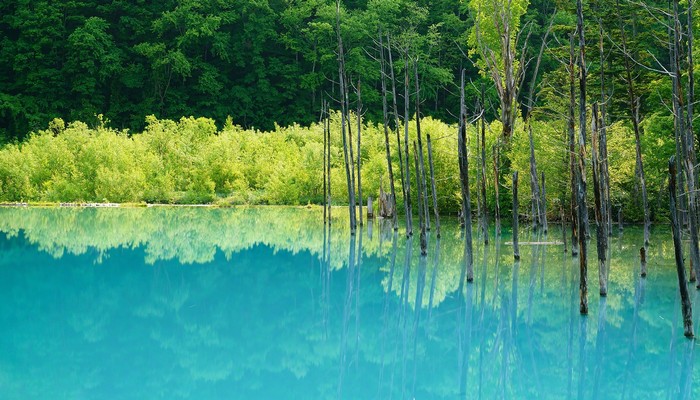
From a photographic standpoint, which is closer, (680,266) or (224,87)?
(680,266)

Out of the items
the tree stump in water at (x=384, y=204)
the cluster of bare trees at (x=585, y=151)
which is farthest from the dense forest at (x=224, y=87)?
the cluster of bare trees at (x=585, y=151)

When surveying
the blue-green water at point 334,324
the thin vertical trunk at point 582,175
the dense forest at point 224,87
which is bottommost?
the blue-green water at point 334,324

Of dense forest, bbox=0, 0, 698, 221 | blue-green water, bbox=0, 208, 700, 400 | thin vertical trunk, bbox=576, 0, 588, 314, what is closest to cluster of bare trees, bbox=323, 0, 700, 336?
thin vertical trunk, bbox=576, 0, 588, 314

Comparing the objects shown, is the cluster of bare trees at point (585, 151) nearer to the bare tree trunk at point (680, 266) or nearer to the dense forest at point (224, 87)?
the bare tree trunk at point (680, 266)

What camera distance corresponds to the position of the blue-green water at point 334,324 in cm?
870

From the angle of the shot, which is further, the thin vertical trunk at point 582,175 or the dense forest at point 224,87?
the dense forest at point 224,87

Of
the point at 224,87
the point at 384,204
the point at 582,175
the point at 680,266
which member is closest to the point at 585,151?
the point at 582,175

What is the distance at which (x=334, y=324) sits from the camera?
1201cm

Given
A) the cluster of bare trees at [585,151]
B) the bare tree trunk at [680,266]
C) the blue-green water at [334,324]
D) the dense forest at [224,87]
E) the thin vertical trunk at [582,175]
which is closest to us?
the blue-green water at [334,324]

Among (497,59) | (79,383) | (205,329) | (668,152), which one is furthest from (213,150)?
(79,383)

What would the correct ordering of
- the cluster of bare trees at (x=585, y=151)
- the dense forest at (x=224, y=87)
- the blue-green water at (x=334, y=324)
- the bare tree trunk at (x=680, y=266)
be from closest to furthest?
the blue-green water at (x=334, y=324) → the bare tree trunk at (x=680, y=266) → the cluster of bare trees at (x=585, y=151) → the dense forest at (x=224, y=87)

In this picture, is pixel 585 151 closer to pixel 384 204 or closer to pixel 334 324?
pixel 334 324

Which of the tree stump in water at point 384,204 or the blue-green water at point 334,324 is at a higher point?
the tree stump in water at point 384,204

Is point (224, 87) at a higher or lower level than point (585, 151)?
higher
